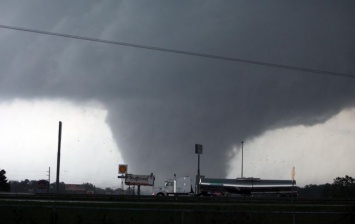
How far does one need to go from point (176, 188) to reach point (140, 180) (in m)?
5.87

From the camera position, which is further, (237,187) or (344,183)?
(344,183)

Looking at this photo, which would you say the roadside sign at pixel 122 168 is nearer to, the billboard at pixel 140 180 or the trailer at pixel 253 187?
the billboard at pixel 140 180

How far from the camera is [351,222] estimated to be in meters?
23.1

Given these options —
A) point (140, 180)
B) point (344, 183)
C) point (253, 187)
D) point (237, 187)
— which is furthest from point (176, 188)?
point (344, 183)

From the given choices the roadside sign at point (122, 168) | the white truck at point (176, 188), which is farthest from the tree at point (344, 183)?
the roadside sign at point (122, 168)

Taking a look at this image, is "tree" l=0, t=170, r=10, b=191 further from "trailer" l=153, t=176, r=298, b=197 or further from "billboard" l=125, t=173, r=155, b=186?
"trailer" l=153, t=176, r=298, b=197

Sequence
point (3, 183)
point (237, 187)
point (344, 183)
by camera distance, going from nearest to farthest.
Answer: point (237, 187)
point (3, 183)
point (344, 183)

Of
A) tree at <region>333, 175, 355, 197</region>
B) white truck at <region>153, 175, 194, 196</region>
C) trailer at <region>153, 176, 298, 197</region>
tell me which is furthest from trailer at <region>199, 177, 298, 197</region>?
tree at <region>333, 175, 355, 197</region>

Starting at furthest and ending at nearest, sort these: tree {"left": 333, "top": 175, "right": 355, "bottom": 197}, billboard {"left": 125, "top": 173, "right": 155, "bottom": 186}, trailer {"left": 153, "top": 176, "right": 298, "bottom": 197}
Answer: tree {"left": 333, "top": 175, "right": 355, "bottom": 197}
billboard {"left": 125, "top": 173, "right": 155, "bottom": 186}
trailer {"left": 153, "top": 176, "right": 298, "bottom": 197}

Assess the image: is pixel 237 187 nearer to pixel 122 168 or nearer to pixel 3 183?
pixel 122 168

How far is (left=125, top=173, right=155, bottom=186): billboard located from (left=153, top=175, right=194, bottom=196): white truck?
8.01 feet

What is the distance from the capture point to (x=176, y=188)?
71.1 meters

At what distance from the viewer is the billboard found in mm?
73125

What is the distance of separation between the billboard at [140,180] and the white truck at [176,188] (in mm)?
2440
